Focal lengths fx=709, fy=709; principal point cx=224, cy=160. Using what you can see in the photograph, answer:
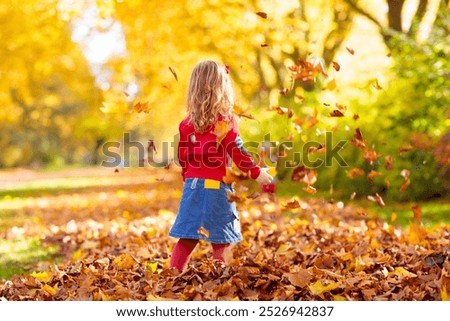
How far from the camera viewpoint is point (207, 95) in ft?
15.2

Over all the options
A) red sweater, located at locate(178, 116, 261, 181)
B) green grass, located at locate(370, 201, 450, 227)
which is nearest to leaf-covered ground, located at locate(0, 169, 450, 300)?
red sweater, located at locate(178, 116, 261, 181)

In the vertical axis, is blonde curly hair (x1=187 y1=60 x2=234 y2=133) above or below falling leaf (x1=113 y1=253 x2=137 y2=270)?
above

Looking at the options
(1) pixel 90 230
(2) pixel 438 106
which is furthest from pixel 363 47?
(1) pixel 90 230

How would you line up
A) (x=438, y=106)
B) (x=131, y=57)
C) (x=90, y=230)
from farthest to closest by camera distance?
(x=131, y=57), (x=438, y=106), (x=90, y=230)

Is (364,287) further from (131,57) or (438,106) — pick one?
(131,57)

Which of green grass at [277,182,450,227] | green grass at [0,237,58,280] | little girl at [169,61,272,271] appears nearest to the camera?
little girl at [169,61,272,271]

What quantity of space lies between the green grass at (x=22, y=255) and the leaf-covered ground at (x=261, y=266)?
5.9 inches

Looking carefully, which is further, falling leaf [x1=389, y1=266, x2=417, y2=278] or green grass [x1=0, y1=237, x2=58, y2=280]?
green grass [x1=0, y1=237, x2=58, y2=280]

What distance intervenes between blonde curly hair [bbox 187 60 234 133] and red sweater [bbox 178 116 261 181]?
0.20 ft

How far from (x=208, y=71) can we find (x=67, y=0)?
7157 millimetres

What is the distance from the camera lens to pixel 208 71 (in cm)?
464

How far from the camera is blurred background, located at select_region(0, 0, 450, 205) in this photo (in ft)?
28.7

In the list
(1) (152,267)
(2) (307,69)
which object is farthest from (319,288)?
(2) (307,69)

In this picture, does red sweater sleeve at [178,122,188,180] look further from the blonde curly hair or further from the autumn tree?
the autumn tree
